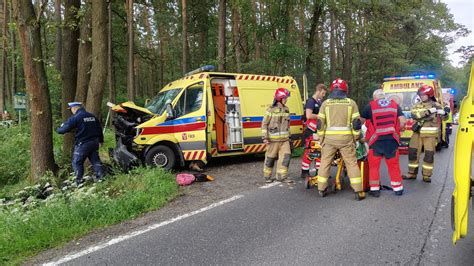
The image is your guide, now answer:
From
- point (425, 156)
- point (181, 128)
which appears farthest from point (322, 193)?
point (181, 128)

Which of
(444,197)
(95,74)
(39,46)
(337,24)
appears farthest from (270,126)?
(337,24)

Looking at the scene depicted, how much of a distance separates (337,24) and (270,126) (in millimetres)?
20824

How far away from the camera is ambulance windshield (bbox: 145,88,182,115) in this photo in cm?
853

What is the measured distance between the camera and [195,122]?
27.4ft

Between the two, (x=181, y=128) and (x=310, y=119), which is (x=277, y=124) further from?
(x=181, y=128)

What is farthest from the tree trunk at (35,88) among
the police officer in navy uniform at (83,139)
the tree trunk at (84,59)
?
the tree trunk at (84,59)

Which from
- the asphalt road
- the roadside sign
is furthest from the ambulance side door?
the roadside sign

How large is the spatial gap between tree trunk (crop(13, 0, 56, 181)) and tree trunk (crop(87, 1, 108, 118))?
957mm

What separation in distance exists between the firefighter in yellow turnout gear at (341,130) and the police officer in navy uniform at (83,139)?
4.52 meters

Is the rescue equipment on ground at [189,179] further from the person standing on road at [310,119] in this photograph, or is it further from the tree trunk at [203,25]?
the tree trunk at [203,25]

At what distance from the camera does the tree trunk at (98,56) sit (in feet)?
26.2

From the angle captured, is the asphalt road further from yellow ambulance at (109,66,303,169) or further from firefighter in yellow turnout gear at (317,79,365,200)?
yellow ambulance at (109,66,303,169)

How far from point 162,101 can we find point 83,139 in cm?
203

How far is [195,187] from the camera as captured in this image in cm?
681
